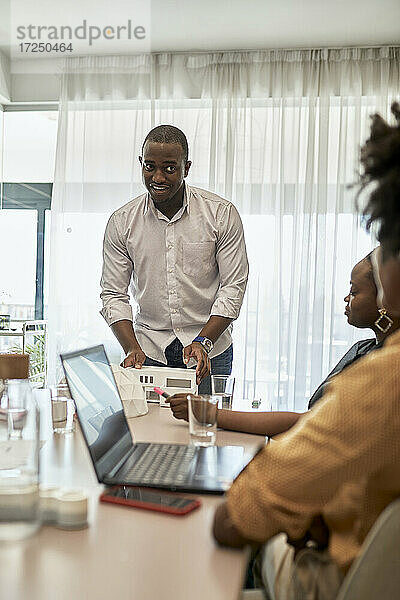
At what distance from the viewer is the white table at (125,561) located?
80 centimetres

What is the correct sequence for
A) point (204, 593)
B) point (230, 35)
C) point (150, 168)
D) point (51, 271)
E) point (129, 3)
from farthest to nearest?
point (51, 271), point (230, 35), point (129, 3), point (150, 168), point (204, 593)

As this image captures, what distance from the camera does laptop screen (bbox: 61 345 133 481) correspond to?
1226 mm

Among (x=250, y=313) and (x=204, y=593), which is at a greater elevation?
(x=250, y=313)

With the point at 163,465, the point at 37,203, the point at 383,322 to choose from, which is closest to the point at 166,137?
the point at 383,322

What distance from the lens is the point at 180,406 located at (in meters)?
1.73

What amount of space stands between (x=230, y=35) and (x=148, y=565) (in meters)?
3.95

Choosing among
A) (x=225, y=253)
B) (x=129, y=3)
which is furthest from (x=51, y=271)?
(x=225, y=253)

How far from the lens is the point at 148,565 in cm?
88

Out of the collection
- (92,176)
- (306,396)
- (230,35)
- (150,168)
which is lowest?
(306,396)

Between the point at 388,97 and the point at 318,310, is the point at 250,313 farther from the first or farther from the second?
the point at 388,97

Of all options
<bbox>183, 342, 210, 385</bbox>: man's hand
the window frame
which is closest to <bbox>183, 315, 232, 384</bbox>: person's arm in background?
<bbox>183, 342, 210, 385</bbox>: man's hand

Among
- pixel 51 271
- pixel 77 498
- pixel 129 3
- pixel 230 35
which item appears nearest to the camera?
pixel 77 498

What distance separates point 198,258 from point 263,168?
2.06 metres

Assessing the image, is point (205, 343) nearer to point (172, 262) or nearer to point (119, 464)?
point (172, 262)
